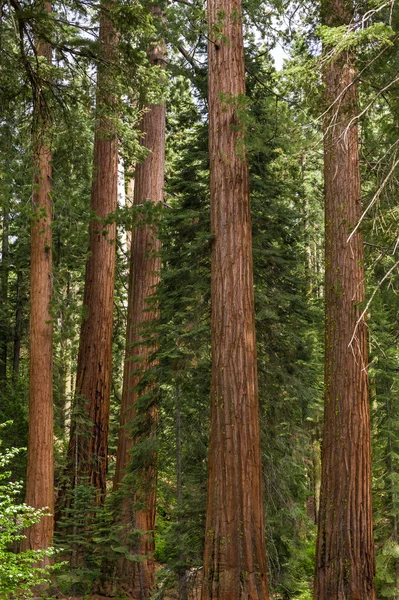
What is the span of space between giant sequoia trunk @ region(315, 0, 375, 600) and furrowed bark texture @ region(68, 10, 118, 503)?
17.0ft

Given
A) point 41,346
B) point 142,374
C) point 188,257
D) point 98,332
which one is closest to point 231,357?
point 188,257

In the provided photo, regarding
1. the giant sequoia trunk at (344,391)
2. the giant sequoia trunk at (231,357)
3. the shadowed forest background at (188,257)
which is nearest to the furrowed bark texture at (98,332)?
the shadowed forest background at (188,257)

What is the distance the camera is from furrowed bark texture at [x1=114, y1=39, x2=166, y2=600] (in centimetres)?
959

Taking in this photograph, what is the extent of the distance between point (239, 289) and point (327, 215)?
172 cm

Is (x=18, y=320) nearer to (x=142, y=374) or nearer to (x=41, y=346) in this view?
(x=142, y=374)

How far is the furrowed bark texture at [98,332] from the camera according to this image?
11.9m

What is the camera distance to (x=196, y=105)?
11.2 m

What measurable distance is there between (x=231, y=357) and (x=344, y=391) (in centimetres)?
145

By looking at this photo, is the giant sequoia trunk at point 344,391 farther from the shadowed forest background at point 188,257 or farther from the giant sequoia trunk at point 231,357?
the giant sequoia trunk at point 231,357

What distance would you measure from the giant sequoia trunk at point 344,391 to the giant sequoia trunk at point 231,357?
1.02 metres

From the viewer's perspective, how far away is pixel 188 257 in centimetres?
984

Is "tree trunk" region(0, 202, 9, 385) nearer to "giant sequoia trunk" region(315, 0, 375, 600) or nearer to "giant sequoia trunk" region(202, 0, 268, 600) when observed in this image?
"giant sequoia trunk" region(202, 0, 268, 600)

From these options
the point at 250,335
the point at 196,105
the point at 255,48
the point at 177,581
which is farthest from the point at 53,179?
the point at 177,581

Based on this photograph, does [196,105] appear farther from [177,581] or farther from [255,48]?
[177,581]
